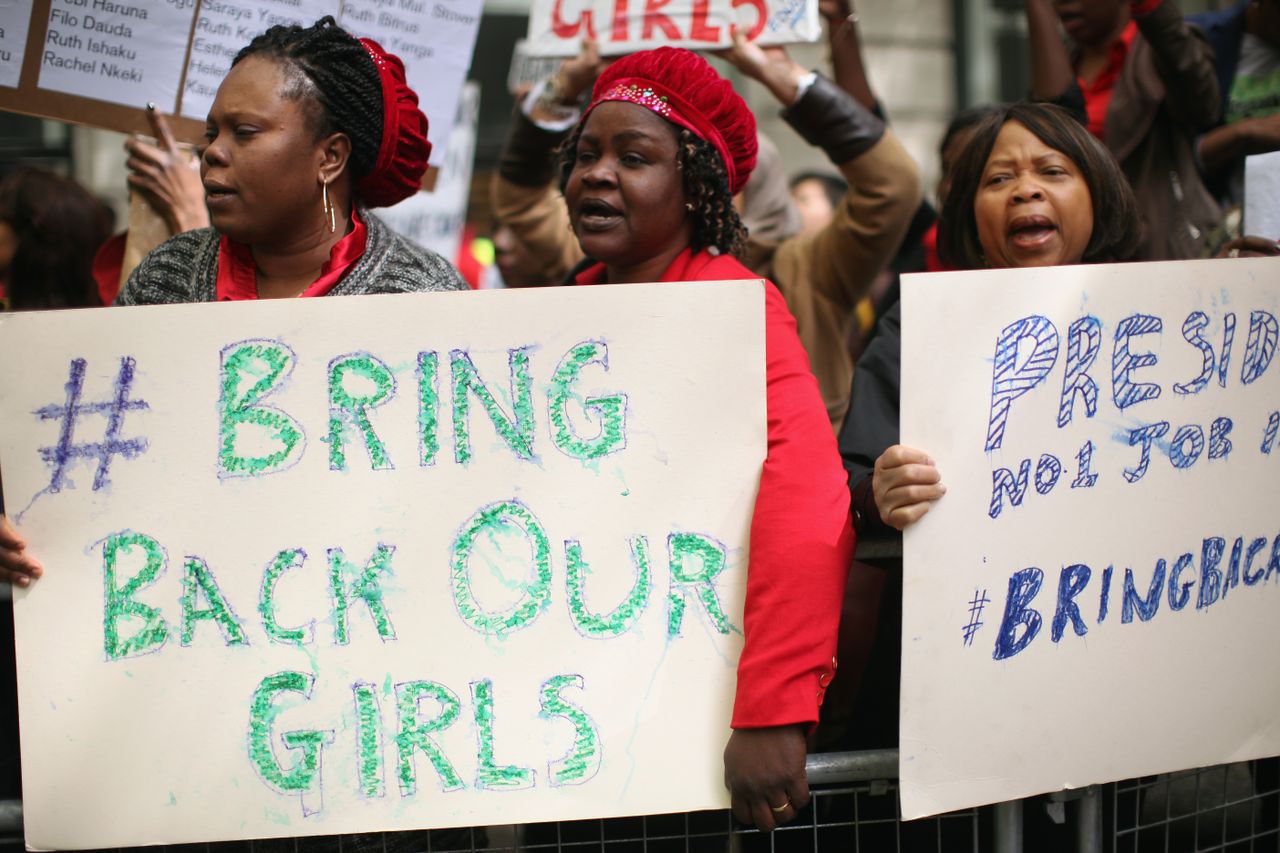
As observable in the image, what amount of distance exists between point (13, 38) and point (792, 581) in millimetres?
2081

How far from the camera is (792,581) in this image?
1829 mm

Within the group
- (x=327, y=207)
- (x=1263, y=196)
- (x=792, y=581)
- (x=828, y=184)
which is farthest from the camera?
(x=828, y=184)

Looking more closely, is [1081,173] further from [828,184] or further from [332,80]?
[828,184]

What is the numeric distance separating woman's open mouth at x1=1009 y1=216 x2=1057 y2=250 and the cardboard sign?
165 centimetres

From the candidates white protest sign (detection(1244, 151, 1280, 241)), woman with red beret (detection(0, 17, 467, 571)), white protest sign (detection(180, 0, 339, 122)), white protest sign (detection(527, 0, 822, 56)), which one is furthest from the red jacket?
white protest sign (detection(180, 0, 339, 122))

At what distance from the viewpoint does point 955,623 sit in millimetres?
1894

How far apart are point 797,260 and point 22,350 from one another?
6.76 feet

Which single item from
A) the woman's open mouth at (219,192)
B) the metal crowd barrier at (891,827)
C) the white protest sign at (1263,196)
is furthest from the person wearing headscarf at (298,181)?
the white protest sign at (1263,196)

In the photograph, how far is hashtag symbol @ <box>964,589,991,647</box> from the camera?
74.6 inches

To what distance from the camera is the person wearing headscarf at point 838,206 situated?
9.96 ft

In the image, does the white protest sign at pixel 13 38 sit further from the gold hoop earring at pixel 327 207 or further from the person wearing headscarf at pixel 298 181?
the gold hoop earring at pixel 327 207

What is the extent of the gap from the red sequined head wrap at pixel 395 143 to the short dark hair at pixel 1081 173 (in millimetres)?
1062

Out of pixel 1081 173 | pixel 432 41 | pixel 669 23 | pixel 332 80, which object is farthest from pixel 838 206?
pixel 332 80

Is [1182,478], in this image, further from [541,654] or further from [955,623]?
[541,654]
